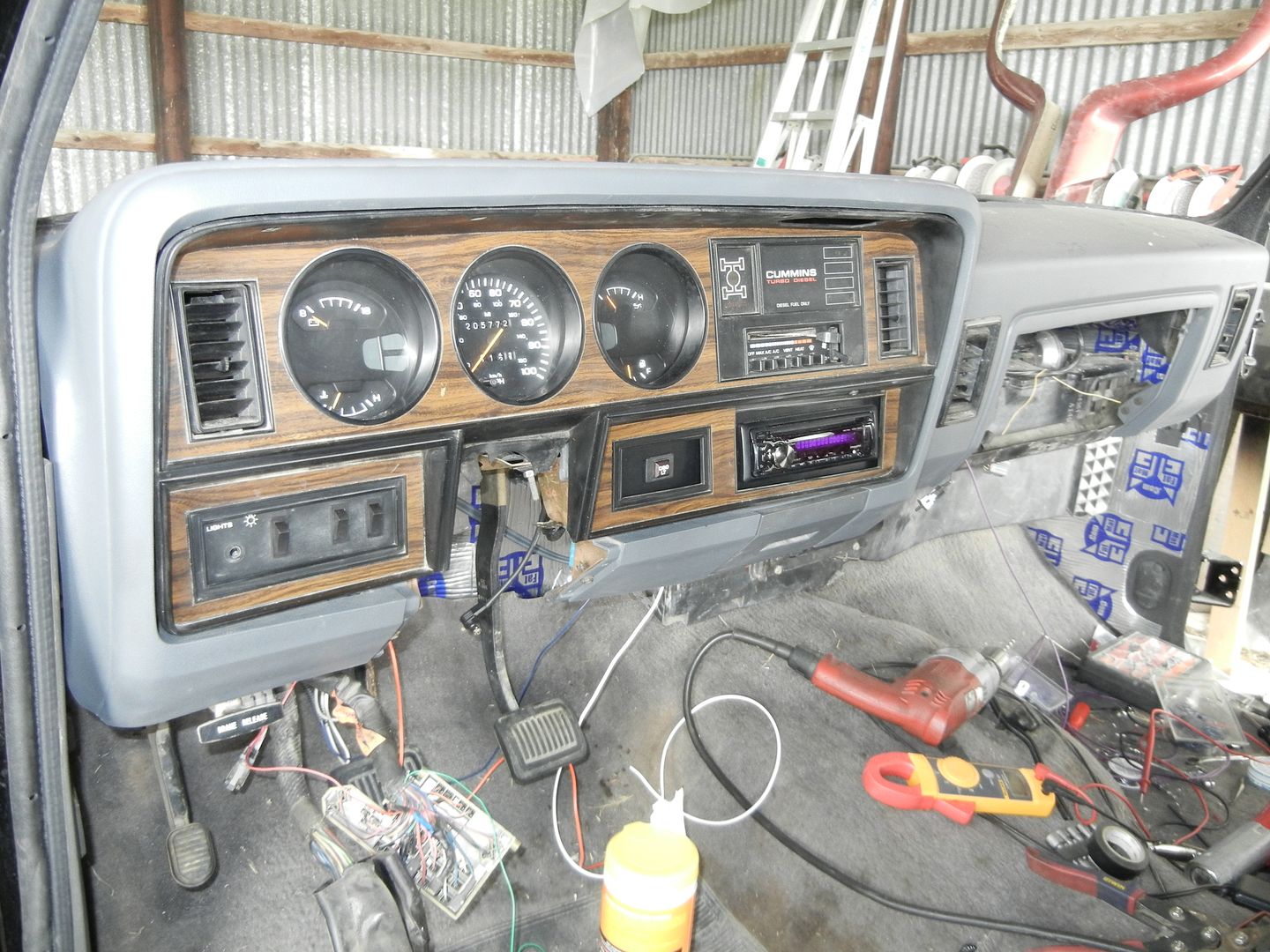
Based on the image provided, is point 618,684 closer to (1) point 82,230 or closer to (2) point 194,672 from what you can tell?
(2) point 194,672

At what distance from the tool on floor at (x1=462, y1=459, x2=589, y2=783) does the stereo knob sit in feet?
1.69

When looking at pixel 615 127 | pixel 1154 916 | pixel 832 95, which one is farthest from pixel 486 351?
pixel 615 127

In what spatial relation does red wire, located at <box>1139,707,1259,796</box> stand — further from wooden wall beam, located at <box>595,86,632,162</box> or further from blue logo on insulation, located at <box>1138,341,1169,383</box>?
wooden wall beam, located at <box>595,86,632,162</box>

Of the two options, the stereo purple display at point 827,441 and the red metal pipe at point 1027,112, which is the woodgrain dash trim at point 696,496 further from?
the red metal pipe at point 1027,112

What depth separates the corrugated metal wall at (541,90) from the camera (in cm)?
438

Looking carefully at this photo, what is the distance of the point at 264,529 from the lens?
1.11m

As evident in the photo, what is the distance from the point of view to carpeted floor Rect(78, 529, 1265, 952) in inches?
63.0

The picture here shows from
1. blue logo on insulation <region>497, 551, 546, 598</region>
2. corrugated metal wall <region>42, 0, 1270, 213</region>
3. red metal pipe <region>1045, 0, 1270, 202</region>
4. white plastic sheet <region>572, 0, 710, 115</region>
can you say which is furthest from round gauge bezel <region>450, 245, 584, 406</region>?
white plastic sheet <region>572, 0, 710, 115</region>

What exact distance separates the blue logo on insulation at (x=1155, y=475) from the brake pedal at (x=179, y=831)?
2.67 meters

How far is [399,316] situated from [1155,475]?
243 centimetres

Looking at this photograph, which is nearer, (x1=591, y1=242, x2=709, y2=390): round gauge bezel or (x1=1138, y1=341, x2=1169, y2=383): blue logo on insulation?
(x1=591, y1=242, x2=709, y2=390): round gauge bezel

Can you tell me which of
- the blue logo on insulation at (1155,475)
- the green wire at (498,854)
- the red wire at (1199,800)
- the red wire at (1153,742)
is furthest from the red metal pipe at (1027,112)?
the green wire at (498,854)

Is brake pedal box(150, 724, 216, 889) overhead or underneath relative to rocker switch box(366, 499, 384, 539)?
underneath

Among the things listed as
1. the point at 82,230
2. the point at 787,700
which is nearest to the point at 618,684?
A: the point at 787,700
